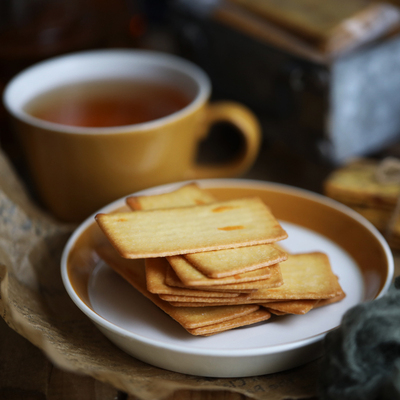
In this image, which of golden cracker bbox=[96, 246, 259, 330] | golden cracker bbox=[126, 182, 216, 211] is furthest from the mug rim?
golden cracker bbox=[96, 246, 259, 330]

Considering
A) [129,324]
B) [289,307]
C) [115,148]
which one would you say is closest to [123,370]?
[129,324]

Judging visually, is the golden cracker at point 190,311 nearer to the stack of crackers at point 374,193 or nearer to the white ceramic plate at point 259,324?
the white ceramic plate at point 259,324

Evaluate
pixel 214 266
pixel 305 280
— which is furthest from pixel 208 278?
pixel 305 280

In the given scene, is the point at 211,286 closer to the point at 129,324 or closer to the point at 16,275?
the point at 129,324

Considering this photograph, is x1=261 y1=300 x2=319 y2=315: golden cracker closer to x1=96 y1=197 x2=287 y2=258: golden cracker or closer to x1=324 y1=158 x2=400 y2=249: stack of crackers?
x1=96 y1=197 x2=287 y2=258: golden cracker

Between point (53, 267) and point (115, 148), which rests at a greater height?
point (115, 148)
